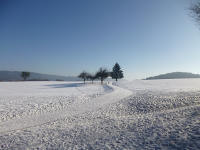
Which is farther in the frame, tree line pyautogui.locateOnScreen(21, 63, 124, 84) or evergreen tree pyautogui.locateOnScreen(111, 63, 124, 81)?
evergreen tree pyautogui.locateOnScreen(111, 63, 124, 81)

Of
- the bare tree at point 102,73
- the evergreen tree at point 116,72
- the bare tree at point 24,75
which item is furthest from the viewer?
the bare tree at point 24,75

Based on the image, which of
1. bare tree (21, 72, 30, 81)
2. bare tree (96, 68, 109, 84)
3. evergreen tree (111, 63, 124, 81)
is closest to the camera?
bare tree (96, 68, 109, 84)

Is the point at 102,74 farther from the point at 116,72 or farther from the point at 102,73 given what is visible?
the point at 116,72

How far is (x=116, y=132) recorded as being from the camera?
7.75 m

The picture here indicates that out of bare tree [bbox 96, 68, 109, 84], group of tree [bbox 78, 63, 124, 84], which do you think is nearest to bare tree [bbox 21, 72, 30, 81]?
group of tree [bbox 78, 63, 124, 84]

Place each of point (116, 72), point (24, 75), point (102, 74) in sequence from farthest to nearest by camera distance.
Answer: point (24, 75) → point (116, 72) → point (102, 74)

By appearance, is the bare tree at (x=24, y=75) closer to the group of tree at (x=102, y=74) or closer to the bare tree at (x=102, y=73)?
the group of tree at (x=102, y=74)

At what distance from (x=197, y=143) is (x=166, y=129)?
1703 millimetres

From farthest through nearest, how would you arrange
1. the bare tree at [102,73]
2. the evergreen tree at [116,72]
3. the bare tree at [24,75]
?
the bare tree at [24,75], the evergreen tree at [116,72], the bare tree at [102,73]

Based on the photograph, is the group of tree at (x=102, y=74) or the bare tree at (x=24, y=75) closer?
the group of tree at (x=102, y=74)

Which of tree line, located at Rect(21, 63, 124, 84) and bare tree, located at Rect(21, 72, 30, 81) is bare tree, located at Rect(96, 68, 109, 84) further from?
bare tree, located at Rect(21, 72, 30, 81)

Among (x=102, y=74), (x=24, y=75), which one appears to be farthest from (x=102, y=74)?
(x=24, y=75)

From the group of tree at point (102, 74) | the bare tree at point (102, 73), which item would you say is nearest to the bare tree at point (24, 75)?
the group of tree at point (102, 74)

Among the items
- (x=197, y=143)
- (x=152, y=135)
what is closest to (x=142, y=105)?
(x=152, y=135)
